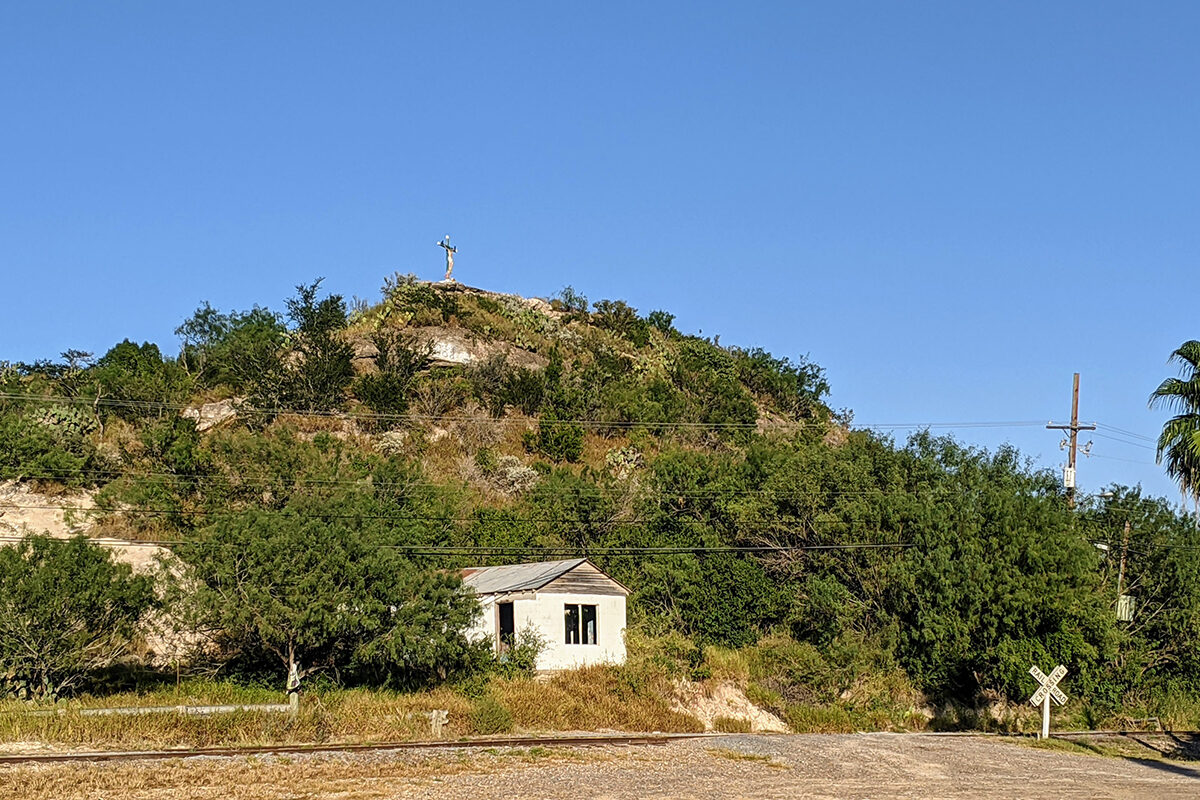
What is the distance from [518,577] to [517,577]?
0.24ft

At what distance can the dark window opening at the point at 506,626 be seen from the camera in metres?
39.2

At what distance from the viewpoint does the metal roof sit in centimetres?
4012

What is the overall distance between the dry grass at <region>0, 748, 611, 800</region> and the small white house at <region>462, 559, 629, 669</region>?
48.6ft

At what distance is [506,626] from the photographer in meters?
40.5

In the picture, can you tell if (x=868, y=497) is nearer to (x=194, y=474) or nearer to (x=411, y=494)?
(x=411, y=494)

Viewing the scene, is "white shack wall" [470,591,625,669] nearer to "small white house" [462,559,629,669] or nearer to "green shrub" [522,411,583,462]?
"small white house" [462,559,629,669]

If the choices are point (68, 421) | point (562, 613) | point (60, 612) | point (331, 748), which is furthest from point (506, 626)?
point (68, 421)

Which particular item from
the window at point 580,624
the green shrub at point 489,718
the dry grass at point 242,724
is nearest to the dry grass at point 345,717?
the dry grass at point 242,724

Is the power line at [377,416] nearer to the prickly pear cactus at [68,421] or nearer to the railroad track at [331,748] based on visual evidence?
the prickly pear cactus at [68,421]

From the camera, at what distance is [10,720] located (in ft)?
85.6

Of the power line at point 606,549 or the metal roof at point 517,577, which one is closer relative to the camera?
the metal roof at point 517,577

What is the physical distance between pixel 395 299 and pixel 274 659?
5599cm

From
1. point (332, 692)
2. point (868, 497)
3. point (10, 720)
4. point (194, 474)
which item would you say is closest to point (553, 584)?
point (332, 692)

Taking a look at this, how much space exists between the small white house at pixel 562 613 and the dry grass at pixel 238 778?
14801mm
